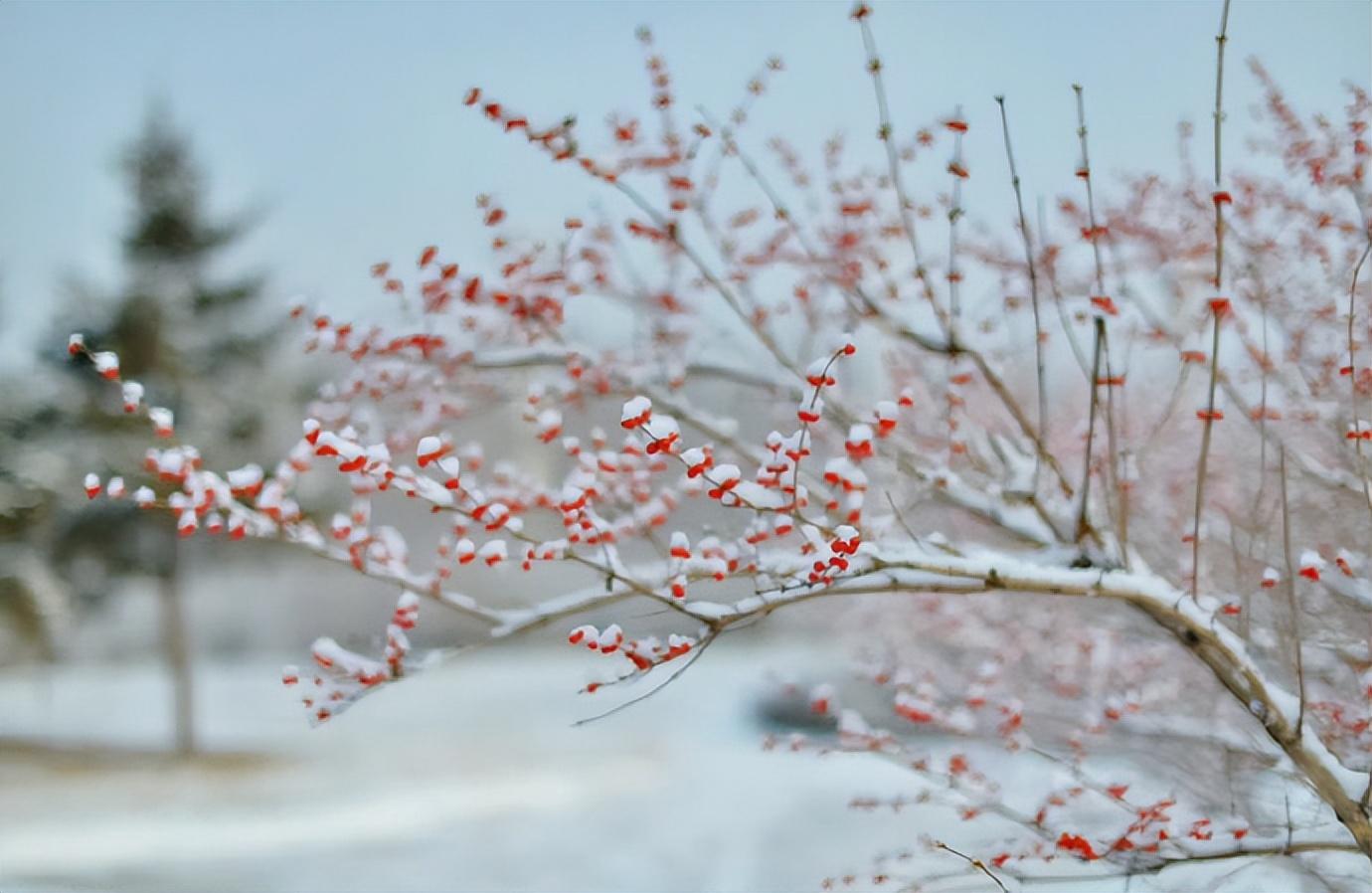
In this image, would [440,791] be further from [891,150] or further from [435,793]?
[891,150]

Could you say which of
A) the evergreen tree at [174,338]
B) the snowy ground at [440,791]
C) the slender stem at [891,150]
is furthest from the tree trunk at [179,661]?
the slender stem at [891,150]

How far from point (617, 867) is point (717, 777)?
1.37 m

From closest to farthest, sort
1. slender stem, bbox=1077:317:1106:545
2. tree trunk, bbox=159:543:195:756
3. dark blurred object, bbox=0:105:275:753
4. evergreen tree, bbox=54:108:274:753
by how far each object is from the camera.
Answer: slender stem, bbox=1077:317:1106:545
dark blurred object, bbox=0:105:275:753
evergreen tree, bbox=54:108:274:753
tree trunk, bbox=159:543:195:756

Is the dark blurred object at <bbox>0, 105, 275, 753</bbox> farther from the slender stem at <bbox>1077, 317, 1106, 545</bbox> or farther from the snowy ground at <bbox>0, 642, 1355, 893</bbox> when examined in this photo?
the slender stem at <bbox>1077, 317, 1106, 545</bbox>

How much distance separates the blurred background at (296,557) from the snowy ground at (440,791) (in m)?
0.02

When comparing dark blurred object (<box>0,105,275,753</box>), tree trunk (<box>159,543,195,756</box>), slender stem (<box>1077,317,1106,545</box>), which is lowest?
slender stem (<box>1077,317,1106,545</box>)

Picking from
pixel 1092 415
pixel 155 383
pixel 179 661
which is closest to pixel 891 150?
pixel 1092 415

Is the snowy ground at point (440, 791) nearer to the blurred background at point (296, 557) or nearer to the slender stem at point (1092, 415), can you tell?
the blurred background at point (296, 557)

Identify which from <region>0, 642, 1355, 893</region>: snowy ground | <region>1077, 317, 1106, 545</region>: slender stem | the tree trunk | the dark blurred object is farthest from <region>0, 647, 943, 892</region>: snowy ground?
<region>1077, 317, 1106, 545</region>: slender stem

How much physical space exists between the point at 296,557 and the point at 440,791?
1544mm

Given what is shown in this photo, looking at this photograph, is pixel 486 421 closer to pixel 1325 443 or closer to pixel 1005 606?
pixel 1005 606

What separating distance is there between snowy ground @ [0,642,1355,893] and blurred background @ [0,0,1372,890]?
2 centimetres

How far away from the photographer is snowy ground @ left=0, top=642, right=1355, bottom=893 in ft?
13.6

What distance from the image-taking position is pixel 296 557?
595cm
